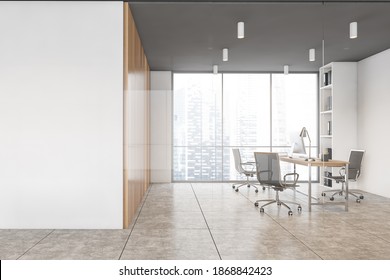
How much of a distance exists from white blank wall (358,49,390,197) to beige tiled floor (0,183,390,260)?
1.27 ft

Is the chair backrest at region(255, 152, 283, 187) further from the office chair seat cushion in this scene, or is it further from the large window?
the office chair seat cushion

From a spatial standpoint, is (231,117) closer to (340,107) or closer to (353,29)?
(340,107)

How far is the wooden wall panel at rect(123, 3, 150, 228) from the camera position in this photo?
5230 millimetres

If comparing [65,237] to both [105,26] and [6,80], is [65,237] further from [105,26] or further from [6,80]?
[105,26]

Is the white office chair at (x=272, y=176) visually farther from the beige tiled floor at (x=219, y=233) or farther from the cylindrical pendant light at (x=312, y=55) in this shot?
the cylindrical pendant light at (x=312, y=55)

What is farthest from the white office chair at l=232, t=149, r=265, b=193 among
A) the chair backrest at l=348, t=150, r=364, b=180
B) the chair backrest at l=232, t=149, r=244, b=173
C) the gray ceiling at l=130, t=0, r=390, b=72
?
the chair backrest at l=348, t=150, r=364, b=180

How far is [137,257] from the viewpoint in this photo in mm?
4008

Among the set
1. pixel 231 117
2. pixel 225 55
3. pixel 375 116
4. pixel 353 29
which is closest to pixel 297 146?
pixel 231 117

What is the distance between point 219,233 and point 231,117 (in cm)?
161

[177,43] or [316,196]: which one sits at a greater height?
[177,43]

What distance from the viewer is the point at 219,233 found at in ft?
16.1
